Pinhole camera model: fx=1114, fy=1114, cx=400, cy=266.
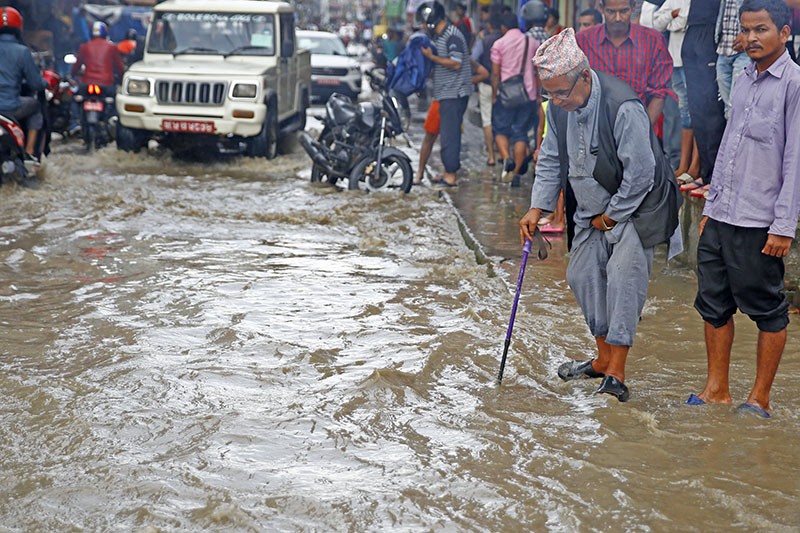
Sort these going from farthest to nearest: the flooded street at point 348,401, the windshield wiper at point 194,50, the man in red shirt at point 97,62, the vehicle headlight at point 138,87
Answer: the man in red shirt at point 97,62
the windshield wiper at point 194,50
the vehicle headlight at point 138,87
the flooded street at point 348,401

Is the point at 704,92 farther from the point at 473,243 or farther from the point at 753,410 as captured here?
the point at 753,410

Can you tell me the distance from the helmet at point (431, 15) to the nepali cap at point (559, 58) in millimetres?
7640

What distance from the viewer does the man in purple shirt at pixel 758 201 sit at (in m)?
4.83

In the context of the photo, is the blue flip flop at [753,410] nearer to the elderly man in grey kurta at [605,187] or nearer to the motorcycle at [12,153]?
the elderly man in grey kurta at [605,187]

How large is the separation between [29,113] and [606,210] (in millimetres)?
9025

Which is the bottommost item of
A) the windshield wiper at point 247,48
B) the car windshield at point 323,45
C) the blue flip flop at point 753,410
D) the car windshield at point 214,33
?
the blue flip flop at point 753,410

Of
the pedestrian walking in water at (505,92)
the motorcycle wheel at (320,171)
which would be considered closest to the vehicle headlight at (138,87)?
the motorcycle wheel at (320,171)

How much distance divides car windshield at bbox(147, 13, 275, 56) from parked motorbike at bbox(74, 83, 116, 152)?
3.52 feet

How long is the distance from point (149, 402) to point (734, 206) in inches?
115

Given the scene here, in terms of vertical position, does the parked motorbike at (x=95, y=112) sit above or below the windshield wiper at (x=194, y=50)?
below

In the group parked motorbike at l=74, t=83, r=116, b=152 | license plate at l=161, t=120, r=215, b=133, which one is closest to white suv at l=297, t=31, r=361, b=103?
parked motorbike at l=74, t=83, r=116, b=152

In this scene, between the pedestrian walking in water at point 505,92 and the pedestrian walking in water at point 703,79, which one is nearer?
the pedestrian walking in water at point 703,79

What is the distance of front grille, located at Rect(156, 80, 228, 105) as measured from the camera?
14.4 metres

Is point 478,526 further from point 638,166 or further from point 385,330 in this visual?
point 385,330
